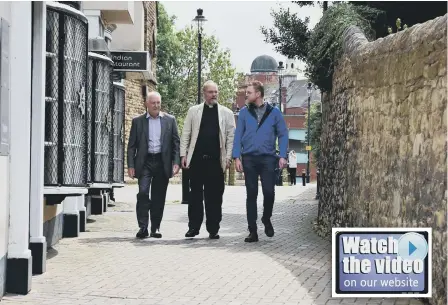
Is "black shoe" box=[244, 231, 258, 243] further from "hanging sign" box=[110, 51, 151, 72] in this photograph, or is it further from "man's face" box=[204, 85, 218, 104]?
"hanging sign" box=[110, 51, 151, 72]

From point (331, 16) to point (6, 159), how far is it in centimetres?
671

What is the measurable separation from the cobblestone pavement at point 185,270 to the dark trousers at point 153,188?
11.1 inches

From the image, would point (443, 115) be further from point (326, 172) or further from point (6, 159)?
point (326, 172)

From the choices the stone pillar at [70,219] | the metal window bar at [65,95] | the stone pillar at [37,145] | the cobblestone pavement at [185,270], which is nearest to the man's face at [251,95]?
the cobblestone pavement at [185,270]

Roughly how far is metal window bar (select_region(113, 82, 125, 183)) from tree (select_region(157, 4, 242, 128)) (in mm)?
38816

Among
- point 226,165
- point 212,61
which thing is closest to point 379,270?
point 226,165

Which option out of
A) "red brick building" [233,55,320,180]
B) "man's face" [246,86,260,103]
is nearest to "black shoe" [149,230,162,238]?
"man's face" [246,86,260,103]

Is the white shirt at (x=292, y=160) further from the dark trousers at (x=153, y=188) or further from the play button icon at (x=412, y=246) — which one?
the play button icon at (x=412, y=246)

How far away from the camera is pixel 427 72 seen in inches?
261

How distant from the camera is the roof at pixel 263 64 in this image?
11831cm

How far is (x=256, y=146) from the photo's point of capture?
1070cm

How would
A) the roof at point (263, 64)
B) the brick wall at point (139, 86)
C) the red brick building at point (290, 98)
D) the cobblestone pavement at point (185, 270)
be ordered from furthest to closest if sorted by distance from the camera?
1. the roof at point (263, 64)
2. the red brick building at point (290, 98)
3. the brick wall at point (139, 86)
4. the cobblestone pavement at point (185, 270)

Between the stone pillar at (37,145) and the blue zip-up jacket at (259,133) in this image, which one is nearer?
the stone pillar at (37,145)

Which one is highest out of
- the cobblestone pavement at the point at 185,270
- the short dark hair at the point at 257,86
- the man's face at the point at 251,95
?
the short dark hair at the point at 257,86
